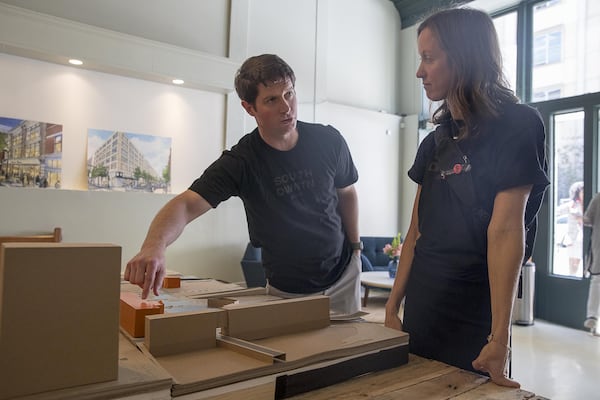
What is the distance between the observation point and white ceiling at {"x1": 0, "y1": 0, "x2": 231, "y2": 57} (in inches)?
164

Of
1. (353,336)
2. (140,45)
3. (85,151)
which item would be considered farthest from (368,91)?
(353,336)

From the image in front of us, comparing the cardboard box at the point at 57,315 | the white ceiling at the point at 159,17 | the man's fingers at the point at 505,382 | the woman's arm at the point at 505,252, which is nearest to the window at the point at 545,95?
the white ceiling at the point at 159,17

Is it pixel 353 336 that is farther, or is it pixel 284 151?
pixel 284 151

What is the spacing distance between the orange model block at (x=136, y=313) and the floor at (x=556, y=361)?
1958 millimetres

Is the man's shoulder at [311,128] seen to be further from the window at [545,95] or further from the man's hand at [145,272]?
the window at [545,95]

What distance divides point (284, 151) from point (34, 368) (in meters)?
1.07

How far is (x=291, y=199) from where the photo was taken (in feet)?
5.09

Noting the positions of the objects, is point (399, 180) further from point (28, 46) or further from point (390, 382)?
point (390, 382)

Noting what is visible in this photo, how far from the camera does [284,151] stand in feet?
5.23

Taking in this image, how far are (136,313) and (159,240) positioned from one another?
0.81 feet

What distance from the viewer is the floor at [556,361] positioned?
9.92ft

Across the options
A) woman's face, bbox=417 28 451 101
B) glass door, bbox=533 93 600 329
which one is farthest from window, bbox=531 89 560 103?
woman's face, bbox=417 28 451 101

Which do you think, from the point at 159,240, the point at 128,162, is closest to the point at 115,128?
the point at 128,162

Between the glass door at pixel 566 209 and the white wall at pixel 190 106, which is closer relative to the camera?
the white wall at pixel 190 106
